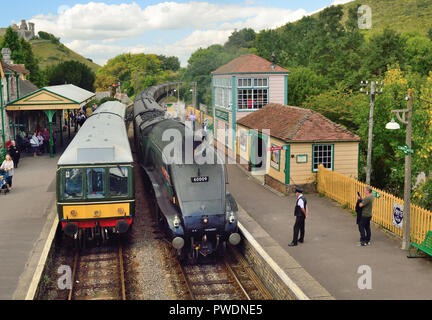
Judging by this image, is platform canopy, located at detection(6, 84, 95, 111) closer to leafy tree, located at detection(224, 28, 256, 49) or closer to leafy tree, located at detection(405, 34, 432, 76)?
leafy tree, located at detection(405, 34, 432, 76)

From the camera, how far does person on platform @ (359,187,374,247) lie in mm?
12586

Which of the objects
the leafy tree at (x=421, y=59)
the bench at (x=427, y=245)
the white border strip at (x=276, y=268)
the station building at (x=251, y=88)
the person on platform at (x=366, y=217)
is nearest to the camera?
the white border strip at (x=276, y=268)

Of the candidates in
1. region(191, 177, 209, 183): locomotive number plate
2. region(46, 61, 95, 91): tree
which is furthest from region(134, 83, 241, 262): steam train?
region(46, 61, 95, 91): tree

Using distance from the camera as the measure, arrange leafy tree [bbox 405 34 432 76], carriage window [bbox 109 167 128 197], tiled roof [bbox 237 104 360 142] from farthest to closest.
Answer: leafy tree [bbox 405 34 432 76] < tiled roof [bbox 237 104 360 142] < carriage window [bbox 109 167 128 197]

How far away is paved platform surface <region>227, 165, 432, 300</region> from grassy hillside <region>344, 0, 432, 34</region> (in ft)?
308

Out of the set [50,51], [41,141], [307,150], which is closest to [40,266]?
[307,150]

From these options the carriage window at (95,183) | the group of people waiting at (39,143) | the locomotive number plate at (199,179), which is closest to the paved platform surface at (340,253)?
the locomotive number plate at (199,179)

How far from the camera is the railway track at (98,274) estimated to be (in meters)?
10.9

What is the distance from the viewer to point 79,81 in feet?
209

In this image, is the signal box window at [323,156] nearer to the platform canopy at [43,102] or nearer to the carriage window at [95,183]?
the carriage window at [95,183]

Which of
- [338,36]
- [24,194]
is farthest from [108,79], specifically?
[24,194]

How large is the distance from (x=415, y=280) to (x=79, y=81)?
195 feet

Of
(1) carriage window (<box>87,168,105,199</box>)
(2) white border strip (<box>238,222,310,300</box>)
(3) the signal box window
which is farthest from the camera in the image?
(3) the signal box window

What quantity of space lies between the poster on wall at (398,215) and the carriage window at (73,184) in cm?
874
